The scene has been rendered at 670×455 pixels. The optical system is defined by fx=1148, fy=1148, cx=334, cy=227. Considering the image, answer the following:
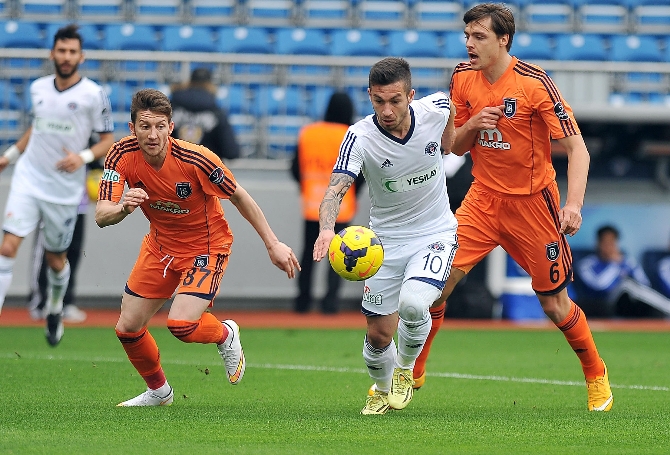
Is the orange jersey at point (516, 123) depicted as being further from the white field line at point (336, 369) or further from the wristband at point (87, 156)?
the wristband at point (87, 156)

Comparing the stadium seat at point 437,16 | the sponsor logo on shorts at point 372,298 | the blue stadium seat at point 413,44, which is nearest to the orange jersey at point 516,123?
the sponsor logo on shorts at point 372,298

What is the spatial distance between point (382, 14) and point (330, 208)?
13.0 meters

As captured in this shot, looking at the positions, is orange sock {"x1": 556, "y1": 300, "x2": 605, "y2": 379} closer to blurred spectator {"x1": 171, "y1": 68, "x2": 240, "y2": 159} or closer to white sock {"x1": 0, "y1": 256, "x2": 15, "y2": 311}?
white sock {"x1": 0, "y1": 256, "x2": 15, "y2": 311}

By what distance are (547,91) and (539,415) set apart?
1964 millimetres

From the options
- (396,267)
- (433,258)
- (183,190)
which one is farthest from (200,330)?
(433,258)

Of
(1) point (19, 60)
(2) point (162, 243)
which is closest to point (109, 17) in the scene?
(1) point (19, 60)

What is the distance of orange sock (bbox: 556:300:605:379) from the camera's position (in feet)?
23.9

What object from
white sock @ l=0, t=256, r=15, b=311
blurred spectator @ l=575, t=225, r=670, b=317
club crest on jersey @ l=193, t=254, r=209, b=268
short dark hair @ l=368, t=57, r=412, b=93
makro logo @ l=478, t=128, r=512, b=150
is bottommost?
blurred spectator @ l=575, t=225, r=670, b=317

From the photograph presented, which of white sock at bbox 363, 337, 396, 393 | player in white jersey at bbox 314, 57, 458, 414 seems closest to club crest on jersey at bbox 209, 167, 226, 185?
player in white jersey at bbox 314, 57, 458, 414

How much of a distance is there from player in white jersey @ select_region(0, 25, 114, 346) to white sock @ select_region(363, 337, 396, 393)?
431 centimetres

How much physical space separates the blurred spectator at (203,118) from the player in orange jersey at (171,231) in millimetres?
5855

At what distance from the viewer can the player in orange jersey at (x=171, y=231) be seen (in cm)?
660

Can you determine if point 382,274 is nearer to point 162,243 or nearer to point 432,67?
point 162,243

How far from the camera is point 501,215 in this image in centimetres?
734
